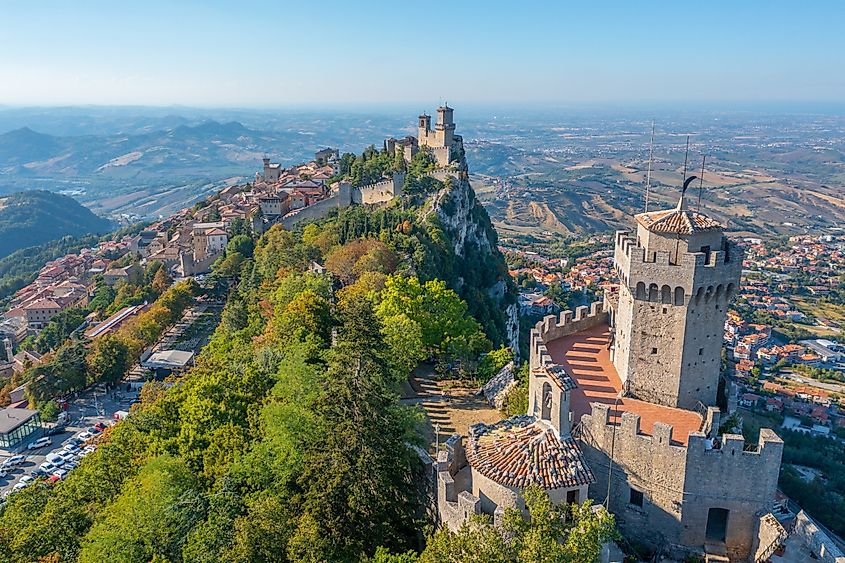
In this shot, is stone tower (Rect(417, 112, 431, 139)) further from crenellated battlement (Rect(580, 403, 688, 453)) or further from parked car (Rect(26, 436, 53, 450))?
crenellated battlement (Rect(580, 403, 688, 453))

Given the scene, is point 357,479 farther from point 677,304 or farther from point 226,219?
point 226,219

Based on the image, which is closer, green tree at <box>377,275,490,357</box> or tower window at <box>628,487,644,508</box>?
tower window at <box>628,487,644,508</box>

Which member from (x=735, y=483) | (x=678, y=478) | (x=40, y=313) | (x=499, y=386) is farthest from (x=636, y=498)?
(x=40, y=313)

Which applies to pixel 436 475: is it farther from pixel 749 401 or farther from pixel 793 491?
pixel 749 401

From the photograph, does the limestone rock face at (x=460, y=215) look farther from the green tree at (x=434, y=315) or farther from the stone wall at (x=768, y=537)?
the stone wall at (x=768, y=537)

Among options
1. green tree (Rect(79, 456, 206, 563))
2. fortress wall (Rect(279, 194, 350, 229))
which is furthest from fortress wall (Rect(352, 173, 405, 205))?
green tree (Rect(79, 456, 206, 563))

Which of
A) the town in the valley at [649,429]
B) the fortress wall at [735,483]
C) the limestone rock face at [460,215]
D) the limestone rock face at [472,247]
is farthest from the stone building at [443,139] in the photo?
the fortress wall at [735,483]
